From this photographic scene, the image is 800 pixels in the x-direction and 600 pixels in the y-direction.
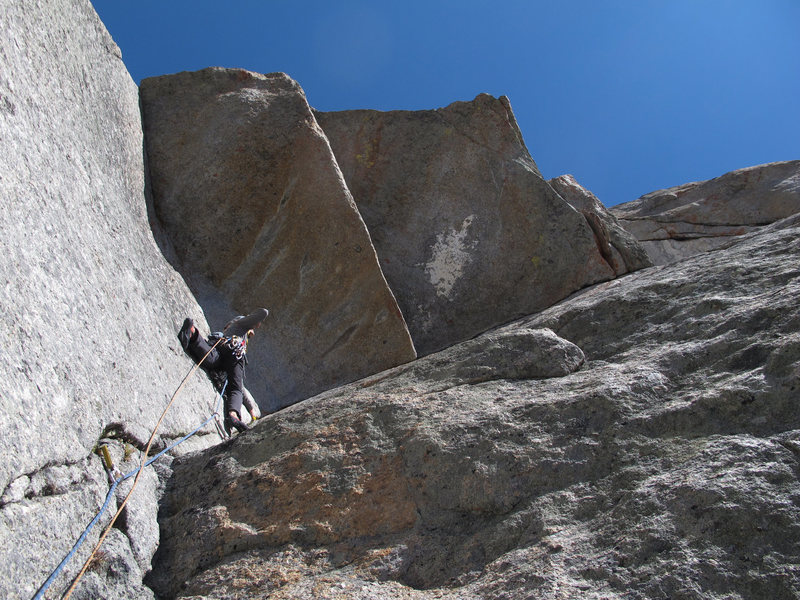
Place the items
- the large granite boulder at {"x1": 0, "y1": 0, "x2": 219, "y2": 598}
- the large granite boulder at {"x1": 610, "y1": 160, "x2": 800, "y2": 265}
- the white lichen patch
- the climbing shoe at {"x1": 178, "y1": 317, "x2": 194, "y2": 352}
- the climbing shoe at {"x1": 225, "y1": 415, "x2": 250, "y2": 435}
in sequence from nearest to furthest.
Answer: the large granite boulder at {"x1": 0, "y1": 0, "x2": 219, "y2": 598}, the climbing shoe at {"x1": 225, "y1": 415, "x2": 250, "y2": 435}, the climbing shoe at {"x1": 178, "y1": 317, "x2": 194, "y2": 352}, the white lichen patch, the large granite boulder at {"x1": 610, "y1": 160, "x2": 800, "y2": 265}

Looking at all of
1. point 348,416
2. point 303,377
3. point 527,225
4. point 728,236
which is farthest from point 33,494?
point 728,236

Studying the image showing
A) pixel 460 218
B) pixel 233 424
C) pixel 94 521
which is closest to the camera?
pixel 94 521

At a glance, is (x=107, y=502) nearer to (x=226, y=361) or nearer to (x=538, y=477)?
(x=538, y=477)

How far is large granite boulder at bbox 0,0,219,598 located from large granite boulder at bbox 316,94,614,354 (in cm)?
317

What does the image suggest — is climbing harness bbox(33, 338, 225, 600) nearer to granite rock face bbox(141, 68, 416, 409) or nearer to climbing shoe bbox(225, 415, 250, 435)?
climbing shoe bbox(225, 415, 250, 435)

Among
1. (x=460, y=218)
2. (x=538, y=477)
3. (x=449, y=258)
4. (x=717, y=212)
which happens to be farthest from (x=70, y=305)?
(x=717, y=212)

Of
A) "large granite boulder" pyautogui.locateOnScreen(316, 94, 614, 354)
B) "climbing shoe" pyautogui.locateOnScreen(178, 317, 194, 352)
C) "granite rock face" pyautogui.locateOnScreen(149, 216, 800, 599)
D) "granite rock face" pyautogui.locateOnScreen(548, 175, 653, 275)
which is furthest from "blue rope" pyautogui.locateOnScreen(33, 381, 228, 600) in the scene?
"granite rock face" pyautogui.locateOnScreen(548, 175, 653, 275)

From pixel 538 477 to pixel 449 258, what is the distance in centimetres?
571

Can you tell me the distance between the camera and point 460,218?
371 inches

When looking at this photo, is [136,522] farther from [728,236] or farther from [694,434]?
[728,236]

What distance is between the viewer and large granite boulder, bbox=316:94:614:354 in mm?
9000

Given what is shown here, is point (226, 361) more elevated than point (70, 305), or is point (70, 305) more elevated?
point (226, 361)

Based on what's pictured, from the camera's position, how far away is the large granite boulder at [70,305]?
3266 millimetres

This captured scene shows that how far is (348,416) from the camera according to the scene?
4.62 m
